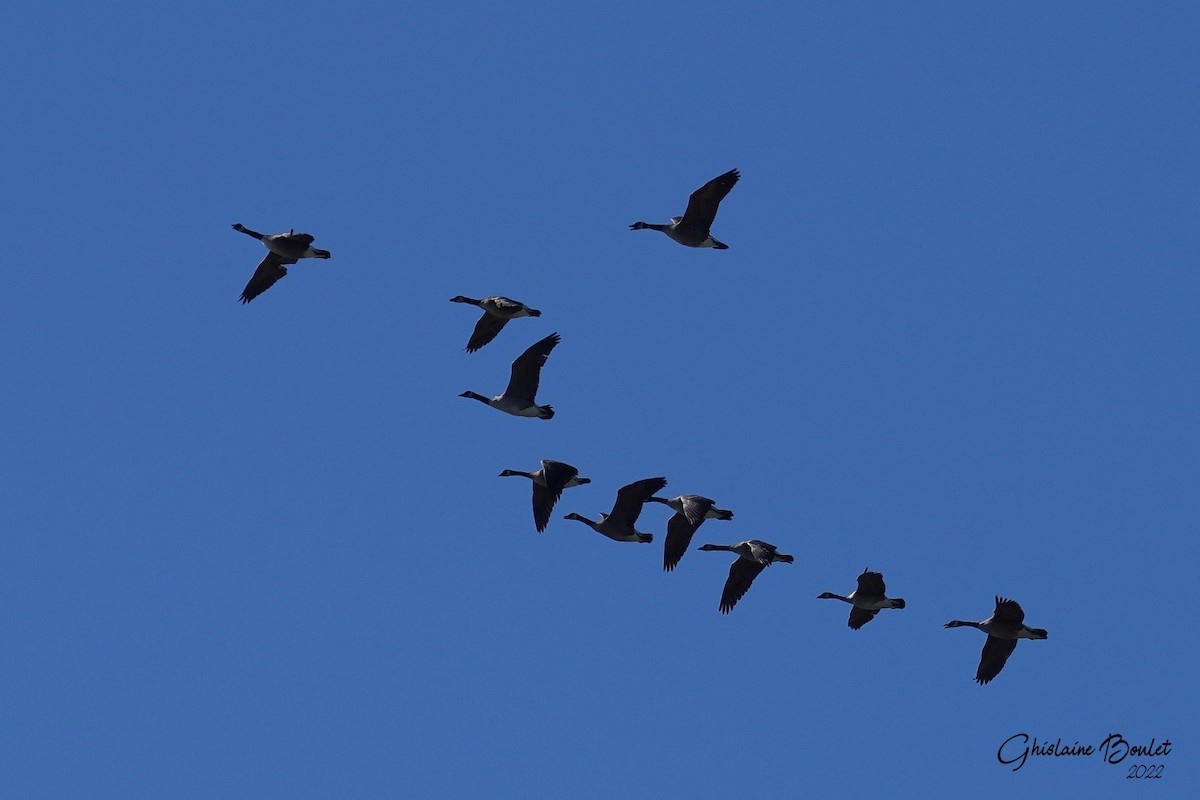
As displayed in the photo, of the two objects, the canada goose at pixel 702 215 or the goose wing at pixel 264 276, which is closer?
the canada goose at pixel 702 215

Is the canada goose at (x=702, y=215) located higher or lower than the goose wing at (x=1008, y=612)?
higher

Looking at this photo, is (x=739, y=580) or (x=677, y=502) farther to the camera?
(x=739, y=580)

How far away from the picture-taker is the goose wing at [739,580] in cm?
2716

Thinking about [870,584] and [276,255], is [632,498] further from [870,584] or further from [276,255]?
[276,255]

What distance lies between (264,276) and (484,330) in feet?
15.9

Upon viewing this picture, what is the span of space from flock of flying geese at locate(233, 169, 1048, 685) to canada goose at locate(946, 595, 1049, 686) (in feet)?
0.06

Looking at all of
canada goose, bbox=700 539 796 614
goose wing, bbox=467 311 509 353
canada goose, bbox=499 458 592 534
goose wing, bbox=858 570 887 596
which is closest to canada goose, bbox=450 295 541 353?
goose wing, bbox=467 311 509 353

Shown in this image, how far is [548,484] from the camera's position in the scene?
26.4 meters

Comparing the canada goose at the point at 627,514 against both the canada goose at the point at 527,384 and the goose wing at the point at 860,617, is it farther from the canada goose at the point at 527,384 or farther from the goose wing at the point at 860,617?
the goose wing at the point at 860,617

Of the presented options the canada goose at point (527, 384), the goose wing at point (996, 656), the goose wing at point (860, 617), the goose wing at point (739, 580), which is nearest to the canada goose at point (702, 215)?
the canada goose at point (527, 384)

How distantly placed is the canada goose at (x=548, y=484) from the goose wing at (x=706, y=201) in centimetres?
550

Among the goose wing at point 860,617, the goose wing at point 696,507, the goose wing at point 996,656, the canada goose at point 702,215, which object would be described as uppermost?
the canada goose at point 702,215

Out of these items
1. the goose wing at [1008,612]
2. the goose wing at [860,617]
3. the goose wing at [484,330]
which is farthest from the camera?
the goose wing at [484,330]

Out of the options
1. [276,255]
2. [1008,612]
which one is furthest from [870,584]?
[276,255]
